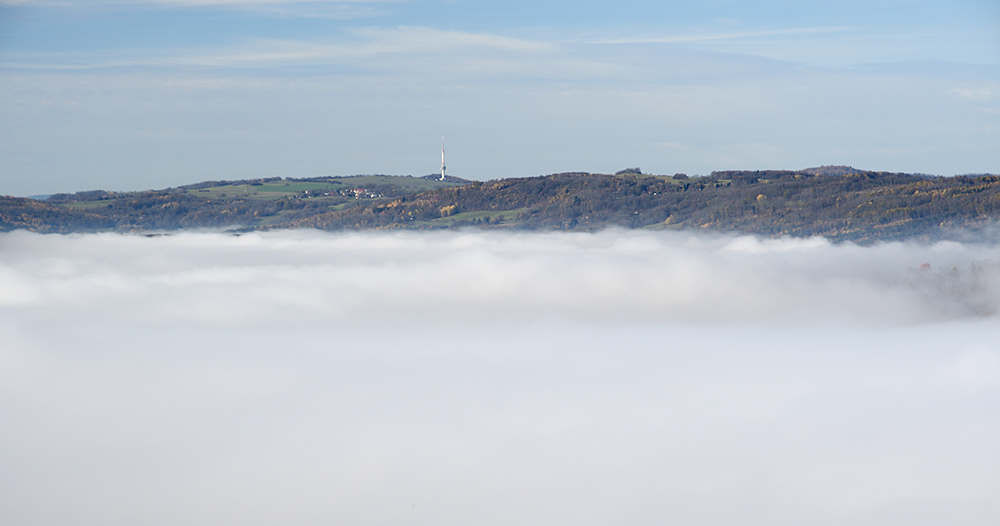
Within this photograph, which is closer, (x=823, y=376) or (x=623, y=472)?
(x=623, y=472)

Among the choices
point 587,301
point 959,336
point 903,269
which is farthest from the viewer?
point 587,301

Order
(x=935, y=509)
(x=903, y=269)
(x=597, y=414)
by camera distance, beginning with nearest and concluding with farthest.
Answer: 1. (x=935, y=509)
2. (x=903, y=269)
3. (x=597, y=414)

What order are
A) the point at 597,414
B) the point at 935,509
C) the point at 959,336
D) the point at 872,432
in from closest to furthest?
the point at 935,509 → the point at 959,336 → the point at 872,432 → the point at 597,414

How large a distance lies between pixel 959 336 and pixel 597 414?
6266cm

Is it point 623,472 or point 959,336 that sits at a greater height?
point 959,336

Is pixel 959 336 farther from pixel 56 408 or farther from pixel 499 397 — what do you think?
pixel 56 408

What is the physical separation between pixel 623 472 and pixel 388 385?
66456 millimetres

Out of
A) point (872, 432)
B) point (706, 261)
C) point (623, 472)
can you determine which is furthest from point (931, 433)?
point (706, 261)

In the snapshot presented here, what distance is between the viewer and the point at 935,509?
108 metres

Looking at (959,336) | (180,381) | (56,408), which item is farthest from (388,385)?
(959,336)

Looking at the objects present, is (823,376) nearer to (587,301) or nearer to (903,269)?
(903,269)

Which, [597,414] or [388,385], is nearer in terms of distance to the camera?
[597,414]

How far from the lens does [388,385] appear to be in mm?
191625

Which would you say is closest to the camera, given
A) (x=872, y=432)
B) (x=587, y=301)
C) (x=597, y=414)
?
(x=872, y=432)
